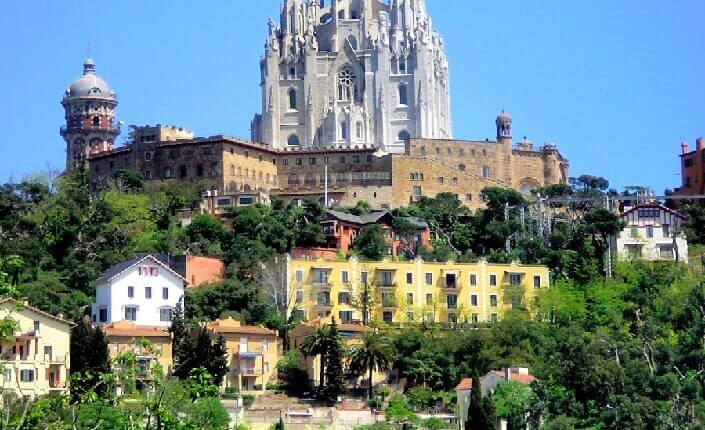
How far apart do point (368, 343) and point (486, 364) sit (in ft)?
18.3

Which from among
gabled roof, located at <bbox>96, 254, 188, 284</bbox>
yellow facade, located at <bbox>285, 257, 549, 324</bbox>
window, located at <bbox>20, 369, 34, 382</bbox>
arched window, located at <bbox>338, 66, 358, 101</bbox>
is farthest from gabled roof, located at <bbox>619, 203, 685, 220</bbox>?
window, located at <bbox>20, 369, 34, 382</bbox>

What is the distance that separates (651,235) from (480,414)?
36.5 metres

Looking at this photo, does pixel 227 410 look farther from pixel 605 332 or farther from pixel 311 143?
pixel 311 143

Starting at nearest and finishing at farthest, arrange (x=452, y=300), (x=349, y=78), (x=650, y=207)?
(x=452, y=300) < (x=650, y=207) < (x=349, y=78)

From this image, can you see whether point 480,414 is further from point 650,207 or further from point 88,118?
point 88,118

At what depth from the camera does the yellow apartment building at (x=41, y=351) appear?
A: 238ft

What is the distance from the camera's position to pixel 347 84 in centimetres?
13462

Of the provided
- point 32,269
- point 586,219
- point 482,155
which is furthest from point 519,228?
point 32,269

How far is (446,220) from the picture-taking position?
355ft

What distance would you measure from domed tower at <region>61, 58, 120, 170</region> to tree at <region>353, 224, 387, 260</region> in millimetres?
46916

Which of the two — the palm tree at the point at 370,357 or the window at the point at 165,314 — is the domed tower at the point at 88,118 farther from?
the palm tree at the point at 370,357

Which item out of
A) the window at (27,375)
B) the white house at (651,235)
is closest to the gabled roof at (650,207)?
the white house at (651,235)

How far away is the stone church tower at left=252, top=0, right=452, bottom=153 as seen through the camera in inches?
5217

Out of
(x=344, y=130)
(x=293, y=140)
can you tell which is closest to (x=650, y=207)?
(x=344, y=130)
